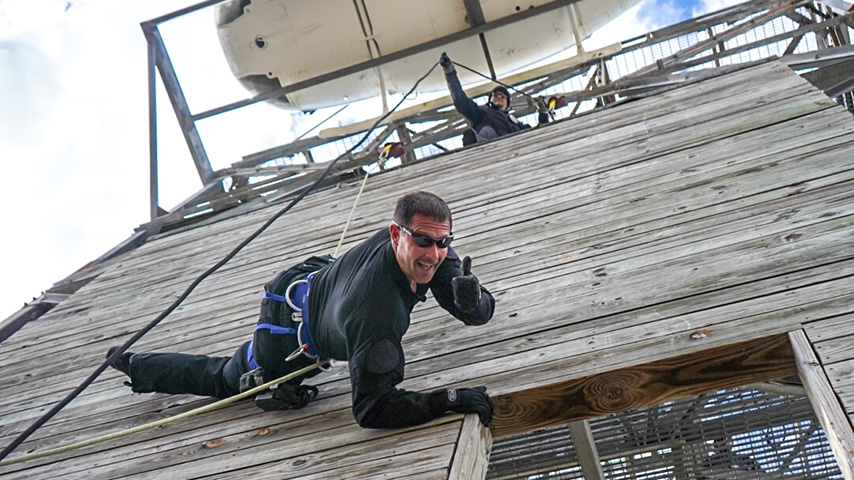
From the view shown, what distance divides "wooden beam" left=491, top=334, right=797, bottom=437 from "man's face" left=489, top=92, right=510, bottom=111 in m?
5.25

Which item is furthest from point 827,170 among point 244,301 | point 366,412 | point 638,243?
point 244,301

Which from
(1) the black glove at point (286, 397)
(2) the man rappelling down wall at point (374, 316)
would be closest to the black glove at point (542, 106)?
(2) the man rappelling down wall at point (374, 316)

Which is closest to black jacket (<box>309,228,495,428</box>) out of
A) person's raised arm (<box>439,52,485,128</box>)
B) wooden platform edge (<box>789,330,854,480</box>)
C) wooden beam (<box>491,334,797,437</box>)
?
wooden beam (<box>491,334,797,437</box>)

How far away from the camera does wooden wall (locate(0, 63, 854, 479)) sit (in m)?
3.05

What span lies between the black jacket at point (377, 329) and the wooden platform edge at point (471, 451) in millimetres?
130

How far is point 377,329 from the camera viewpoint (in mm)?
2883

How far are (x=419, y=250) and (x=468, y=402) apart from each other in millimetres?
569

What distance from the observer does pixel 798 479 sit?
5922 millimetres

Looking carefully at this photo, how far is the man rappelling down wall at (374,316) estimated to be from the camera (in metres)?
2.91

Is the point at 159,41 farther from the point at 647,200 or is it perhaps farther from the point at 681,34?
the point at 647,200

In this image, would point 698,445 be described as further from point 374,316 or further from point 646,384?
point 374,316

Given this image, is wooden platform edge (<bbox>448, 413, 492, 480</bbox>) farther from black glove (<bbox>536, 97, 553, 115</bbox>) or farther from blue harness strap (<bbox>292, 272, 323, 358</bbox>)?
black glove (<bbox>536, 97, 553, 115</bbox>)

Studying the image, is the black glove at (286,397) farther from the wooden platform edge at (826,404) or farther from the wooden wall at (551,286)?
the wooden platform edge at (826,404)

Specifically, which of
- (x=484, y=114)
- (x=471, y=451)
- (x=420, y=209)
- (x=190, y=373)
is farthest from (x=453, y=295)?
(x=484, y=114)
